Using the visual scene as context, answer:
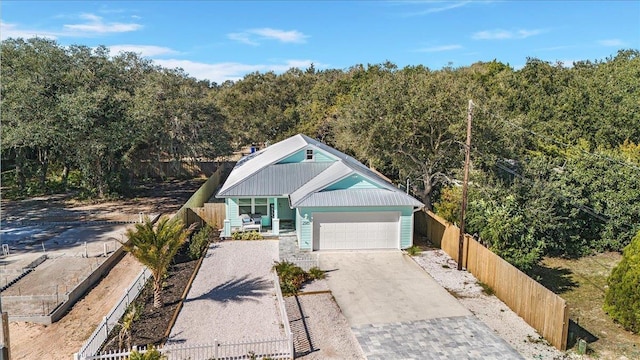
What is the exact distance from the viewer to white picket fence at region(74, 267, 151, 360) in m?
10.6

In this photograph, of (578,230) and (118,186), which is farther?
(118,186)

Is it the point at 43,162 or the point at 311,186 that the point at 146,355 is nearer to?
the point at 311,186

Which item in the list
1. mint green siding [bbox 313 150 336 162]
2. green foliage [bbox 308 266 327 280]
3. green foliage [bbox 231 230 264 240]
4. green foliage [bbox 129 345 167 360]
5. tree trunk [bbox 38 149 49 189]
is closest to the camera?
green foliage [bbox 129 345 167 360]

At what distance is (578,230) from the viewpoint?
2061 cm

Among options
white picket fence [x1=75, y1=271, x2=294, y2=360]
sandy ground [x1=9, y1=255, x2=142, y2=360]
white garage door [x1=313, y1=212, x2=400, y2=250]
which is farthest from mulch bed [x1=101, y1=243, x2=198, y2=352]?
white garage door [x1=313, y1=212, x2=400, y2=250]

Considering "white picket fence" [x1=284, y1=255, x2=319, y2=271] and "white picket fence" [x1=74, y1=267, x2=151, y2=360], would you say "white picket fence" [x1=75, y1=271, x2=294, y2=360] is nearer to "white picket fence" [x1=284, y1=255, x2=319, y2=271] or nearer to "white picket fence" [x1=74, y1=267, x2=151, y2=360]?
"white picket fence" [x1=74, y1=267, x2=151, y2=360]

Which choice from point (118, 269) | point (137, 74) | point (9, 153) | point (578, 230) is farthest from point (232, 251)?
point (9, 153)

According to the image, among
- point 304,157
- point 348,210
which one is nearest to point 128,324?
point 348,210

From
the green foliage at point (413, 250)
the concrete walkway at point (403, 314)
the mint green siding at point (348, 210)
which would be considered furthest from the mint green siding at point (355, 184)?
the concrete walkway at point (403, 314)

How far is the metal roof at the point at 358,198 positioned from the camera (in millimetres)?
19438

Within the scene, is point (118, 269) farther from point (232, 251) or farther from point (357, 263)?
point (357, 263)

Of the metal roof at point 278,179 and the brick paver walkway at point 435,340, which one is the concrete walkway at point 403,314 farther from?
the metal roof at point 278,179

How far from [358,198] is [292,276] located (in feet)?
17.3

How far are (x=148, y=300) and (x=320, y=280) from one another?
19.1 ft
